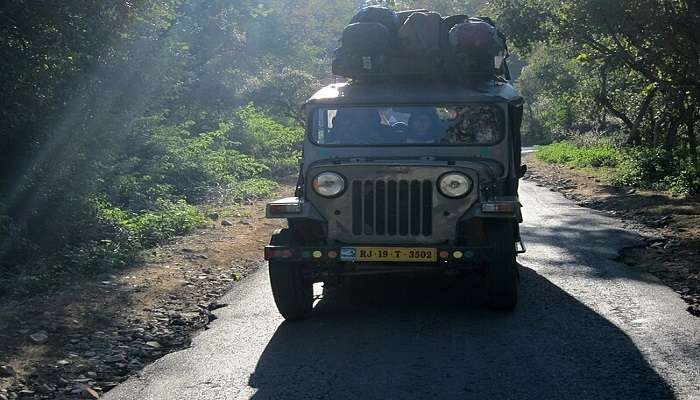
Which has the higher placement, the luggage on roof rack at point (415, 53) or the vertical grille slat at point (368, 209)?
the luggage on roof rack at point (415, 53)

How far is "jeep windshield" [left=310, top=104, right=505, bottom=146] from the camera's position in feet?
26.6

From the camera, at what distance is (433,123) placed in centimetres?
814

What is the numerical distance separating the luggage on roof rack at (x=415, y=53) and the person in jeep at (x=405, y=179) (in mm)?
15

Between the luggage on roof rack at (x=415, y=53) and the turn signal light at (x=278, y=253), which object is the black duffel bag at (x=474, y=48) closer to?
the luggage on roof rack at (x=415, y=53)

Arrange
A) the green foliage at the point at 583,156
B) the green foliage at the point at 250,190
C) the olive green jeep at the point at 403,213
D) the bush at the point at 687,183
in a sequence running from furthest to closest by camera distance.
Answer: the green foliage at the point at 583,156 → the green foliage at the point at 250,190 → the bush at the point at 687,183 → the olive green jeep at the point at 403,213

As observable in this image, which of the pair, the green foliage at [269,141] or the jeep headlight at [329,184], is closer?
the jeep headlight at [329,184]

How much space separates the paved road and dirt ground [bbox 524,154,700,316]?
557 mm

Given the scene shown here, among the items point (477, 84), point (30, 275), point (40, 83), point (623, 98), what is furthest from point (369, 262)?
point (623, 98)

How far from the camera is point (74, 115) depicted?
11.0 meters

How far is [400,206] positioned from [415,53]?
2.05 meters

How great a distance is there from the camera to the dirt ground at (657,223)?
9445 millimetres

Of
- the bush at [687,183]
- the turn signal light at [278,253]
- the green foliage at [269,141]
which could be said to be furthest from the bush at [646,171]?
the turn signal light at [278,253]

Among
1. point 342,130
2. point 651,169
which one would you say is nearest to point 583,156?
point 651,169

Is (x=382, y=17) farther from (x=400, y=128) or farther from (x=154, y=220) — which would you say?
(x=154, y=220)
